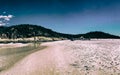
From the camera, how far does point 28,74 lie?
2923cm

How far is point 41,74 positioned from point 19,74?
11.1 feet

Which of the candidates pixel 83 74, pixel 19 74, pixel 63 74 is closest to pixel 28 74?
pixel 19 74

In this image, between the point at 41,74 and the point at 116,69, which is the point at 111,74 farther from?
the point at 41,74

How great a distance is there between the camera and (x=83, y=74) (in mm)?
26141

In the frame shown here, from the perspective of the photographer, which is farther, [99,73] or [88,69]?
[88,69]

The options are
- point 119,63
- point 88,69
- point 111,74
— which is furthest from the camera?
point 119,63

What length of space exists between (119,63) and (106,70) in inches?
179

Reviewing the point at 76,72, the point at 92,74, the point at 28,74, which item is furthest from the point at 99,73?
the point at 28,74

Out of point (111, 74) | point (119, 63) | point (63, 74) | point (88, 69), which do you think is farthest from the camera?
point (119, 63)

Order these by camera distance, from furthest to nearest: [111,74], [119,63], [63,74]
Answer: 1. [119,63]
2. [63,74]
3. [111,74]

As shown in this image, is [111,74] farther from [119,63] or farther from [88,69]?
[119,63]

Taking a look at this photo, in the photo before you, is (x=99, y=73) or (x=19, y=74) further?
(x=19, y=74)

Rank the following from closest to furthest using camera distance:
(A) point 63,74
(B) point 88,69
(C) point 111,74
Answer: (C) point 111,74
(A) point 63,74
(B) point 88,69

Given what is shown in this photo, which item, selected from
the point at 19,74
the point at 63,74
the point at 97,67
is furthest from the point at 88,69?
the point at 19,74
